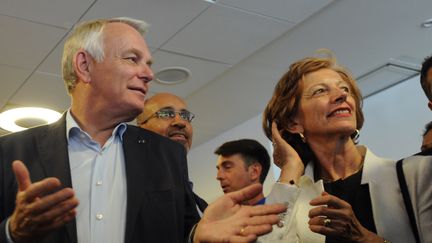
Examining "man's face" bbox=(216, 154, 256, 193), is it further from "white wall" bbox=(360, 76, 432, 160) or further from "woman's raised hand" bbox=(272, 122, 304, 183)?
"white wall" bbox=(360, 76, 432, 160)

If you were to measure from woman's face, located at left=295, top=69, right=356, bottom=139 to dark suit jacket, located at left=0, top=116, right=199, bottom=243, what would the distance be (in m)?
0.55

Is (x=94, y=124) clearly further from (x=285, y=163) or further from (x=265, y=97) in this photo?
(x=265, y=97)

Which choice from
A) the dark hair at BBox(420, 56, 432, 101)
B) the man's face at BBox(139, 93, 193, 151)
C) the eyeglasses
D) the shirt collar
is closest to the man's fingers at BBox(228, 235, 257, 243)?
the shirt collar

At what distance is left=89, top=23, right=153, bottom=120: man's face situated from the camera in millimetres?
1795

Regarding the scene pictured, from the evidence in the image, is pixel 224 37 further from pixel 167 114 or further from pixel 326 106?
pixel 326 106

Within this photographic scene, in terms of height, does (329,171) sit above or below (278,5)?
below

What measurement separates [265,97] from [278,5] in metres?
1.75

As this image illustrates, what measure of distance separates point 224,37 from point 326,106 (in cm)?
208

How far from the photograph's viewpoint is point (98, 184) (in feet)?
5.30

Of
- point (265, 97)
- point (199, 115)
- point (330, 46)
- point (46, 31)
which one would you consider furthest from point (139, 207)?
point (199, 115)

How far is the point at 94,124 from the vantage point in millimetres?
1795

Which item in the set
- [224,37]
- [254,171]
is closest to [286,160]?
[254,171]

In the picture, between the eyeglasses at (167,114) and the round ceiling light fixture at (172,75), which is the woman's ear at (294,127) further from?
the round ceiling light fixture at (172,75)

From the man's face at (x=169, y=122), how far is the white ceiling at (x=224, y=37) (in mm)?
704
